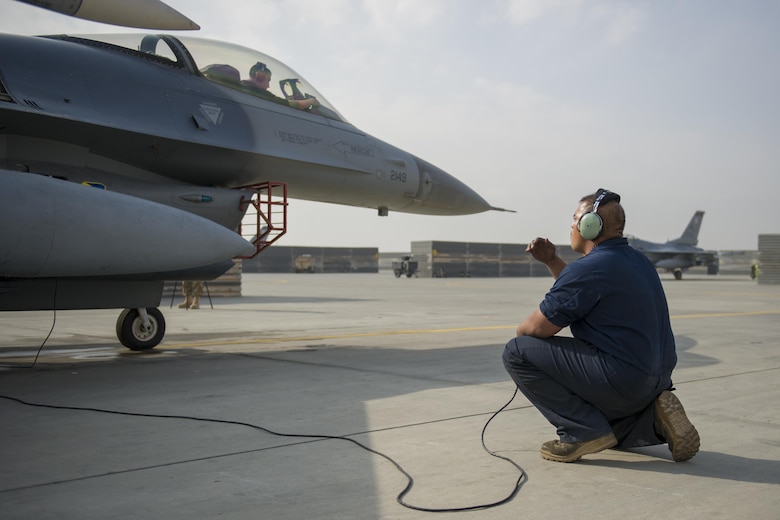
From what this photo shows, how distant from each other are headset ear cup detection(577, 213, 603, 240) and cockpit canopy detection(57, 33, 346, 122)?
576cm

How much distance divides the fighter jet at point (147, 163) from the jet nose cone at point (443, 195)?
1.28ft

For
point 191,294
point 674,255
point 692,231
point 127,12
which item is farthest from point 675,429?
point 692,231

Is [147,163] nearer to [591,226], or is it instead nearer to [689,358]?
[591,226]

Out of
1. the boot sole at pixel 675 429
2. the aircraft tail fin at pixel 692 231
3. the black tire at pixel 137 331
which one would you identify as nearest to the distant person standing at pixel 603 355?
the boot sole at pixel 675 429

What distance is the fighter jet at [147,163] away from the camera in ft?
19.0

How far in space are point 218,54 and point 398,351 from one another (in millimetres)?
4207

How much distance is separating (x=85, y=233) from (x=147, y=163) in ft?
7.42

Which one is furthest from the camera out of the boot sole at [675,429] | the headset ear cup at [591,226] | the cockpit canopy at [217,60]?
the cockpit canopy at [217,60]

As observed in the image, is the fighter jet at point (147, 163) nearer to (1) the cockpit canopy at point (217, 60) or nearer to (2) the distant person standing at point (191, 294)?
(1) the cockpit canopy at point (217, 60)

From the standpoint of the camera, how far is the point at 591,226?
12.9ft

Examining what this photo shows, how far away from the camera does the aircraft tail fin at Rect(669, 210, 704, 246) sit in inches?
2063

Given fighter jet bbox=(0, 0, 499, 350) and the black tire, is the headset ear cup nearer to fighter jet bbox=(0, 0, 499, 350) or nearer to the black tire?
fighter jet bbox=(0, 0, 499, 350)

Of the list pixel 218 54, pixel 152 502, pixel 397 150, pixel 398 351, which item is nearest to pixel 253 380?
pixel 398 351

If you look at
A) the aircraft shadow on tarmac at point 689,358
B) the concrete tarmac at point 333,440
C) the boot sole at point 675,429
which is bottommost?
the concrete tarmac at point 333,440
